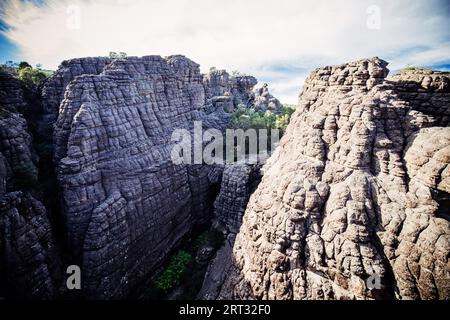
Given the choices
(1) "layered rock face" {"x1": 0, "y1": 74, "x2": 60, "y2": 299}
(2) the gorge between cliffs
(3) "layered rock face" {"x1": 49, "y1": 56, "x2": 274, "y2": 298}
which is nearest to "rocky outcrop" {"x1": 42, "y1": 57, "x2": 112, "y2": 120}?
(2) the gorge between cliffs

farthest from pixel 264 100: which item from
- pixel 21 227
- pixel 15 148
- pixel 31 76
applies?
pixel 21 227

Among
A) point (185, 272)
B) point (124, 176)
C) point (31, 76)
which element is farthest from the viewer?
point (31, 76)

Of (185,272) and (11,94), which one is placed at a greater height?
(11,94)

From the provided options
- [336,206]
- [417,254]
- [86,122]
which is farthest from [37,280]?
[417,254]

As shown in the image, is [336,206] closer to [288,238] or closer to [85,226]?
[288,238]

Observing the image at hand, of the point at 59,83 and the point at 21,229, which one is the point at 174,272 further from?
the point at 59,83

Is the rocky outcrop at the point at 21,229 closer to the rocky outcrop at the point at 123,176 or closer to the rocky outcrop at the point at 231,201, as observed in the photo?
the rocky outcrop at the point at 123,176

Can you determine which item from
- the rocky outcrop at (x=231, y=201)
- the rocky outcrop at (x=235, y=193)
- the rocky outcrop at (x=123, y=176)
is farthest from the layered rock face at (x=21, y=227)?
the rocky outcrop at (x=235, y=193)
